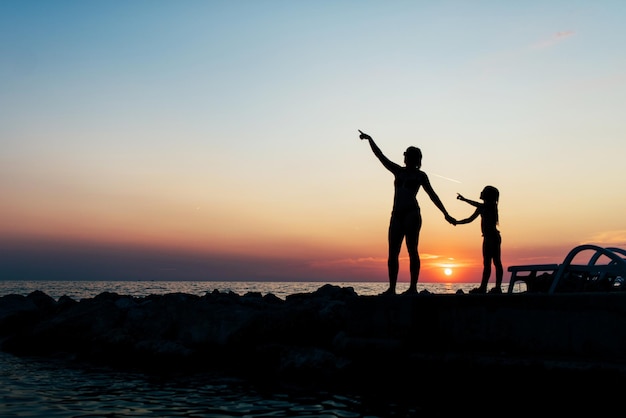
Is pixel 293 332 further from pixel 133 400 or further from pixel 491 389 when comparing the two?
pixel 491 389

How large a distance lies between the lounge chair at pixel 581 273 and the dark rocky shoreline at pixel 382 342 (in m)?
0.81

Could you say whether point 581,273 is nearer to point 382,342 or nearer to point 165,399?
point 382,342

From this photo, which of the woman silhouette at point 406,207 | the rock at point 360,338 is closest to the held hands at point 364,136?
the woman silhouette at point 406,207

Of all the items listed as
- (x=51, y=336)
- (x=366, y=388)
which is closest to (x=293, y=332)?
(x=366, y=388)

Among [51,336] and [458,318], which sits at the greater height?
[458,318]

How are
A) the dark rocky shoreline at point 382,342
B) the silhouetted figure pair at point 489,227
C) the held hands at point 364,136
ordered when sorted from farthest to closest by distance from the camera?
the silhouetted figure pair at point 489,227, the held hands at point 364,136, the dark rocky shoreline at point 382,342

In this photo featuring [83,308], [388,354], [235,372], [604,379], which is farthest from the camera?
[83,308]

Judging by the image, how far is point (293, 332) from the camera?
11148mm

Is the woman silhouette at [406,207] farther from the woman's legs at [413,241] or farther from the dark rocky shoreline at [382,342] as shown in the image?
the dark rocky shoreline at [382,342]

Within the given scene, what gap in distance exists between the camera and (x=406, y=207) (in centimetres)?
842

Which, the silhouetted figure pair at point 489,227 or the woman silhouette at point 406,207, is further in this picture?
the silhouetted figure pair at point 489,227

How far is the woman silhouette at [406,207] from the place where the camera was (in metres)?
8.41

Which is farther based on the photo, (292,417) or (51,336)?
(51,336)

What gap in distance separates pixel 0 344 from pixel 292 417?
9965 mm
